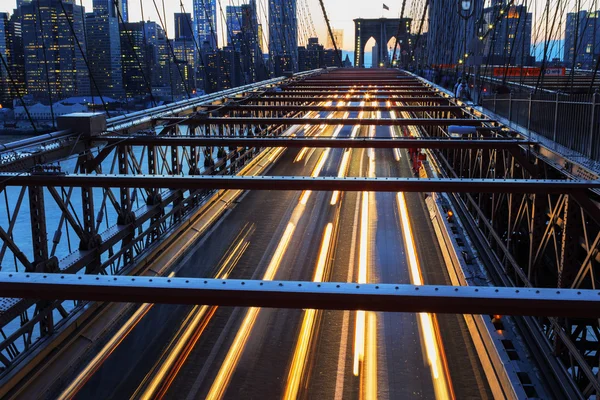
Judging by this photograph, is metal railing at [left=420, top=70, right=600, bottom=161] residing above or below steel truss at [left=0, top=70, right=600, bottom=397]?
above

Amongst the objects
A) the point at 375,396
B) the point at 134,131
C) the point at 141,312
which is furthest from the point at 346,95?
the point at 375,396

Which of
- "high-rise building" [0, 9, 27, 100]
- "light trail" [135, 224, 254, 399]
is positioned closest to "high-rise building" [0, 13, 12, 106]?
"high-rise building" [0, 9, 27, 100]

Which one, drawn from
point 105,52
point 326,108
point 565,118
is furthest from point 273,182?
point 105,52

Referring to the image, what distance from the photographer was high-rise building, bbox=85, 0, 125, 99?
2100cm

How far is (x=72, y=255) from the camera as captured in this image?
10.7 metres

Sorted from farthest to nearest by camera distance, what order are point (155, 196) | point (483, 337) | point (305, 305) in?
point (155, 196) → point (483, 337) → point (305, 305)

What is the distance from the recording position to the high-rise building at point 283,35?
53888 mm

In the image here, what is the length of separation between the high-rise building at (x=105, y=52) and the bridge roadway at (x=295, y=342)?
676cm

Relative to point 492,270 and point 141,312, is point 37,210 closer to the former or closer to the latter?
point 141,312

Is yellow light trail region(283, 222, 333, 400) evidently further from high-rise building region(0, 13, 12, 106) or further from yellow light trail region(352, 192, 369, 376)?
high-rise building region(0, 13, 12, 106)

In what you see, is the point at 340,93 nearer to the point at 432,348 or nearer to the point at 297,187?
the point at 432,348

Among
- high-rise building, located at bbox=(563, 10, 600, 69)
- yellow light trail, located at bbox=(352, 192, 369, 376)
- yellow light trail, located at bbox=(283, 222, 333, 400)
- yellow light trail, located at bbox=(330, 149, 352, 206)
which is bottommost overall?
yellow light trail, located at bbox=(330, 149, 352, 206)

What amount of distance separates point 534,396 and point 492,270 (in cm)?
523

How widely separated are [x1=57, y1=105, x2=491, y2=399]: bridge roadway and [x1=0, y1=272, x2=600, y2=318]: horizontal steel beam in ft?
16.1
